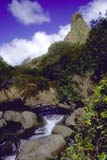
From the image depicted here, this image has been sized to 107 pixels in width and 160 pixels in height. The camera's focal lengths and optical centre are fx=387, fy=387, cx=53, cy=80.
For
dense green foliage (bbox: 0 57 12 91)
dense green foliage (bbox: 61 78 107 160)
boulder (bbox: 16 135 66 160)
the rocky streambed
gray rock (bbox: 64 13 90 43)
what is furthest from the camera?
gray rock (bbox: 64 13 90 43)

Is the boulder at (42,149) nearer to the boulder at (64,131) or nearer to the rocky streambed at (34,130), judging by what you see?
the rocky streambed at (34,130)

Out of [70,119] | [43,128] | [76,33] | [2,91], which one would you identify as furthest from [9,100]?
[76,33]

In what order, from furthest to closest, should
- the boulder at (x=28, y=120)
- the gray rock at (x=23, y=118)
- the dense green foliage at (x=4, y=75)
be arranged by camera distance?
the dense green foliage at (x=4, y=75), the gray rock at (x=23, y=118), the boulder at (x=28, y=120)

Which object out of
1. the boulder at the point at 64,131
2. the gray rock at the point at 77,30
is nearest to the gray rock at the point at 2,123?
the boulder at the point at 64,131

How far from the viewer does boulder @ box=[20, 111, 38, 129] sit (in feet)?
150

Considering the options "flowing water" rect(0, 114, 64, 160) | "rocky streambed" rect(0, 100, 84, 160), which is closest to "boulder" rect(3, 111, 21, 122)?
"rocky streambed" rect(0, 100, 84, 160)

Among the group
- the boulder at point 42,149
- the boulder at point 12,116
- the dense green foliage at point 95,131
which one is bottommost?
the boulder at point 42,149

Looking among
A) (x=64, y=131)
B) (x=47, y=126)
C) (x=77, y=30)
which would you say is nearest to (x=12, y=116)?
(x=47, y=126)

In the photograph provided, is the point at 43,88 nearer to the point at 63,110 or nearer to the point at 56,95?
the point at 56,95

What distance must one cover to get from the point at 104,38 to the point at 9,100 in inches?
629

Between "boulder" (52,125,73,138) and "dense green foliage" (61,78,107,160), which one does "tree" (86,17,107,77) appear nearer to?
"boulder" (52,125,73,138)

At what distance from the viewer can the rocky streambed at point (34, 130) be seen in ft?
107

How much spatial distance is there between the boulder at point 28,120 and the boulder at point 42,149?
38.5 feet

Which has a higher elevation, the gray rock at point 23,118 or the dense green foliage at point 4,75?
the dense green foliage at point 4,75
